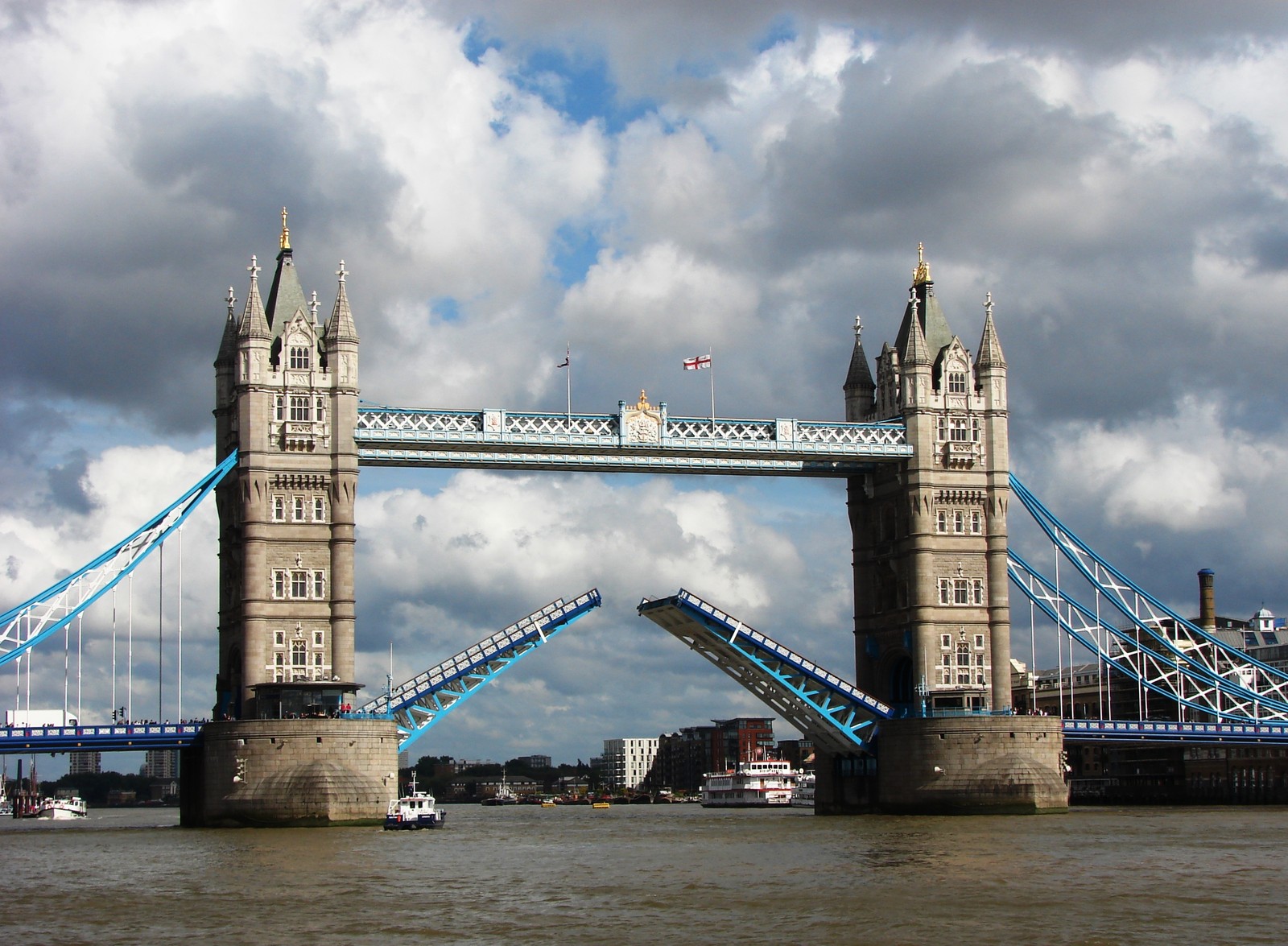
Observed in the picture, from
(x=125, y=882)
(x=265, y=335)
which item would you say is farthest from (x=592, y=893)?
(x=265, y=335)

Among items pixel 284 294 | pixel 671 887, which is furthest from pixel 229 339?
pixel 671 887

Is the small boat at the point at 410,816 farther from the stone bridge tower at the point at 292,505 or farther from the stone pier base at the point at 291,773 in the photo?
the stone bridge tower at the point at 292,505

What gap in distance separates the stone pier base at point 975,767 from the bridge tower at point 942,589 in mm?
51

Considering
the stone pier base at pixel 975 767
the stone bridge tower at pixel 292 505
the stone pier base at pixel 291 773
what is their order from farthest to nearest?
1. the stone pier base at pixel 975 767
2. the stone bridge tower at pixel 292 505
3. the stone pier base at pixel 291 773

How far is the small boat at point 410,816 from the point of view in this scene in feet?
247

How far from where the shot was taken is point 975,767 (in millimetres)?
82375

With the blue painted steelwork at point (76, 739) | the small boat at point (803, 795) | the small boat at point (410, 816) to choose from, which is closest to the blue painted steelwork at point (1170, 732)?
the small boat at point (410, 816)

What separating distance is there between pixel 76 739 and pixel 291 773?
8745 mm

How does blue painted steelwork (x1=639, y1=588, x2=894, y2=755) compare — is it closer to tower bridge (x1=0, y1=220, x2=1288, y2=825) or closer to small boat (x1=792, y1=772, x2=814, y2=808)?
tower bridge (x1=0, y1=220, x2=1288, y2=825)

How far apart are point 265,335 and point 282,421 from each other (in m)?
3.82

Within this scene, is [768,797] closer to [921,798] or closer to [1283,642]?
[1283,642]

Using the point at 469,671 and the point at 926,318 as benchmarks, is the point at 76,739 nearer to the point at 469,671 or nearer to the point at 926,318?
the point at 469,671

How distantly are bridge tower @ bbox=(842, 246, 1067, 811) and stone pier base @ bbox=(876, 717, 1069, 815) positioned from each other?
5 cm

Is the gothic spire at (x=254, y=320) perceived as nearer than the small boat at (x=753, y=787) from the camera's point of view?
Yes
